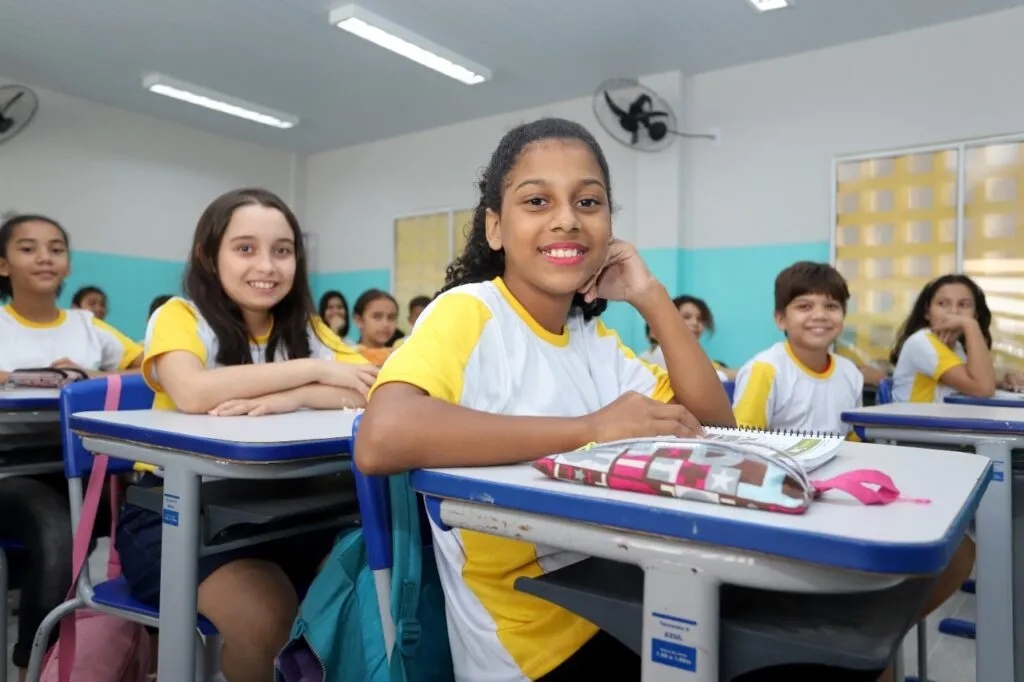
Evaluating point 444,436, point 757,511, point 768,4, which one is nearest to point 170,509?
point 444,436

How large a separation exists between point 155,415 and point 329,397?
0.35 m

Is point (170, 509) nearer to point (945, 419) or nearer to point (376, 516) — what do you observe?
point (376, 516)

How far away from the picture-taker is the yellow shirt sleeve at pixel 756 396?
2.34 meters

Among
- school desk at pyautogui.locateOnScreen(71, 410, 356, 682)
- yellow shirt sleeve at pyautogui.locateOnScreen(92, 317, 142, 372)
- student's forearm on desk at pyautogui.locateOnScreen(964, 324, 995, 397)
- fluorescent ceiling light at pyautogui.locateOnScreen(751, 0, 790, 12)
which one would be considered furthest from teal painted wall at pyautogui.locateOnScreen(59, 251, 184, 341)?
student's forearm on desk at pyautogui.locateOnScreen(964, 324, 995, 397)

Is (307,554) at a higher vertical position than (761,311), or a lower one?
lower

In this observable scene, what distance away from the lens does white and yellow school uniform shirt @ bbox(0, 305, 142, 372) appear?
2.62 metres

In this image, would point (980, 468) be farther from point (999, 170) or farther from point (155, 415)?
point (999, 170)

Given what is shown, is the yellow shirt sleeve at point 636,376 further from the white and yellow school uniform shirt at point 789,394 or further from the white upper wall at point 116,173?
the white upper wall at point 116,173

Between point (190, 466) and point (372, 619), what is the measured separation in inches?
15.0

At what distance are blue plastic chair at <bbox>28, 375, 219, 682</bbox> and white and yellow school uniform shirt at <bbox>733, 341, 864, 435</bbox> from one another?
5.55ft

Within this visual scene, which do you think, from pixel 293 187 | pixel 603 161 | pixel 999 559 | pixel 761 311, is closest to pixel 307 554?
pixel 603 161

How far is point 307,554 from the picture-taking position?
4.69ft

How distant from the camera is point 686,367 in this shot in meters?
1.22

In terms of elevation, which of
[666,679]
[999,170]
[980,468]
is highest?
[999,170]
